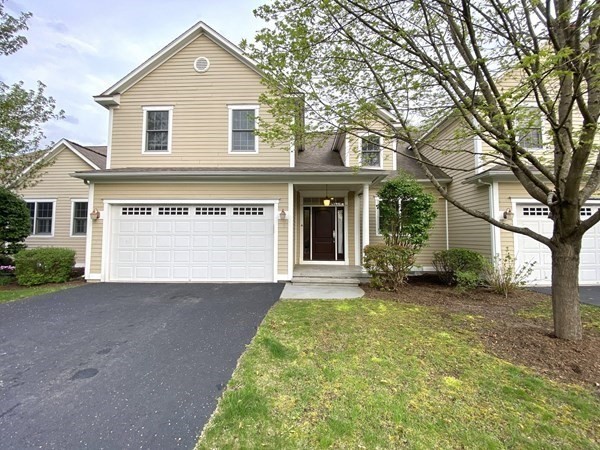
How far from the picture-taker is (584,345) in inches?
146

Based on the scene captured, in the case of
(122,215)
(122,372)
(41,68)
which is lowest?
(122,372)

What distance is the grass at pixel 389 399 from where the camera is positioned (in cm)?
212

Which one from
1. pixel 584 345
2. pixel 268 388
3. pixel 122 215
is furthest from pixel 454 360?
pixel 122 215

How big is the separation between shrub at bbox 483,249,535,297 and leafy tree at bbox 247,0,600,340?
338 cm

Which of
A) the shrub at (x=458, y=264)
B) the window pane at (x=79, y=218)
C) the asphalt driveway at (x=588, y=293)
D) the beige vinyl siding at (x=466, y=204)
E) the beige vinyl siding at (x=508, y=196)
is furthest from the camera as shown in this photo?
the window pane at (x=79, y=218)

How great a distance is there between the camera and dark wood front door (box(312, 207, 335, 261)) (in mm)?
10420

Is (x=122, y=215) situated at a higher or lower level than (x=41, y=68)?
lower

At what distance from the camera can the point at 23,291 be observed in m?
7.32

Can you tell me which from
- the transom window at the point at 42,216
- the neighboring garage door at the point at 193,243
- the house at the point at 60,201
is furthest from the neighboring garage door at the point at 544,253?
the transom window at the point at 42,216

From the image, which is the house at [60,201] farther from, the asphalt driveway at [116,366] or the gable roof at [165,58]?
the asphalt driveway at [116,366]

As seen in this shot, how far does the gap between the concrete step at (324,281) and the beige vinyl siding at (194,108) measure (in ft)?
12.3

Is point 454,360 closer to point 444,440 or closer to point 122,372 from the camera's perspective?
point 444,440

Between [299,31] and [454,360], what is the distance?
5.09 metres

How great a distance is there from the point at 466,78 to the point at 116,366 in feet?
21.8
